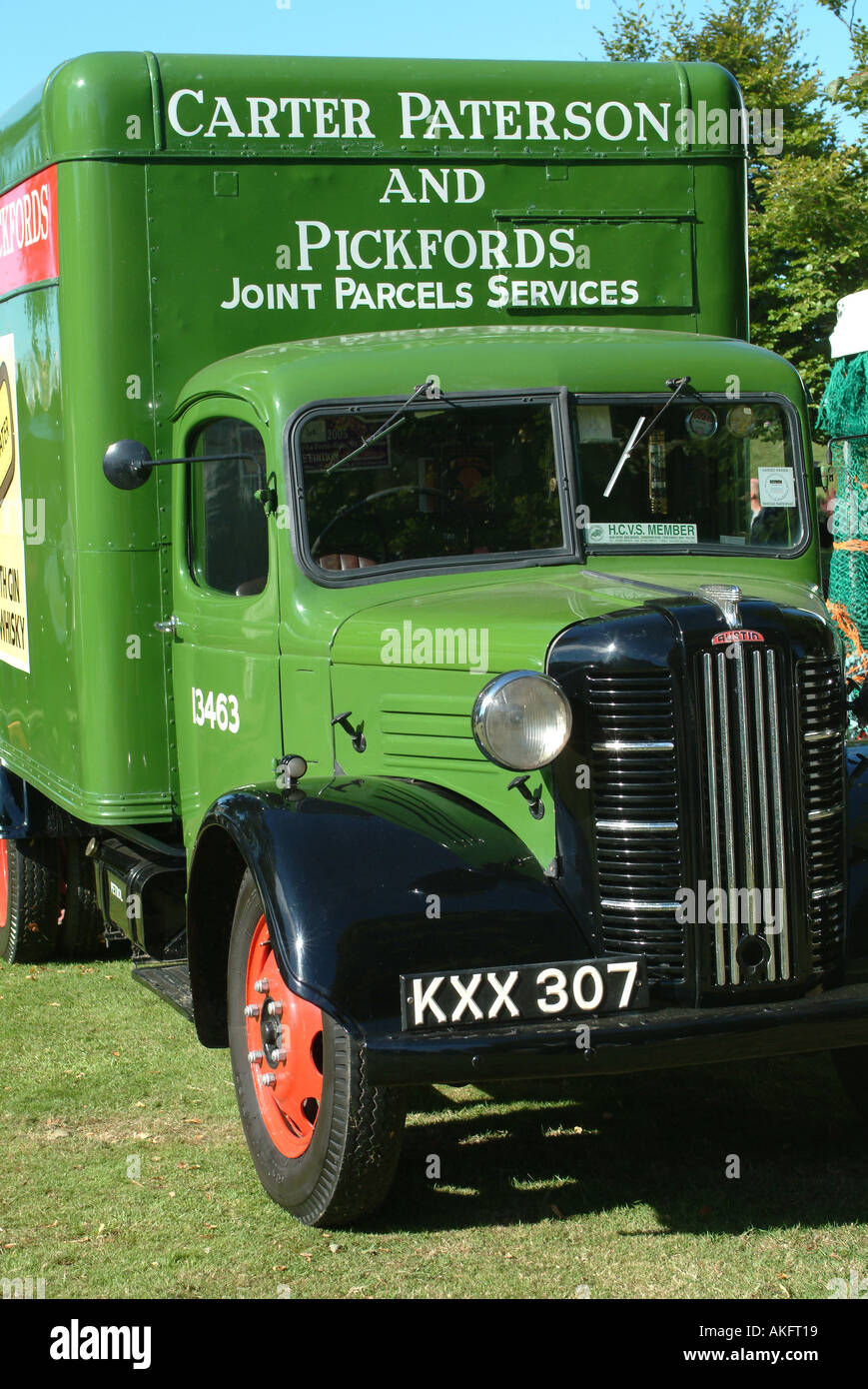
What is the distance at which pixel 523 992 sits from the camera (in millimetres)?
3682

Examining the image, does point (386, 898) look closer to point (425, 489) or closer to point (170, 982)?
point (425, 489)

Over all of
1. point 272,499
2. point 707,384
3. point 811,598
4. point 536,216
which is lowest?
point 811,598

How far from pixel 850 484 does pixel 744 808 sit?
705 centimetres

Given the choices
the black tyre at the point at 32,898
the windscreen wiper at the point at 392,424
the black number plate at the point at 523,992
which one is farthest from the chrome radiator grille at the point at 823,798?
the black tyre at the point at 32,898

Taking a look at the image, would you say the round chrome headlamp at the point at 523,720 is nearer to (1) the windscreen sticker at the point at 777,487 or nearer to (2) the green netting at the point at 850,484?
(1) the windscreen sticker at the point at 777,487

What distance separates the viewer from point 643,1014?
3756 millimetres

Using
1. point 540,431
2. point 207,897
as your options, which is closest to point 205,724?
point 207,897

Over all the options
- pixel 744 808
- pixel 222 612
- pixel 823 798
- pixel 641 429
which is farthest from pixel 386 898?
pixel 641 429

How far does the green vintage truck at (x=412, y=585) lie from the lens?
3.82 metres

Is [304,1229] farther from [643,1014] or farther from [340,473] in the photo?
[340,473]

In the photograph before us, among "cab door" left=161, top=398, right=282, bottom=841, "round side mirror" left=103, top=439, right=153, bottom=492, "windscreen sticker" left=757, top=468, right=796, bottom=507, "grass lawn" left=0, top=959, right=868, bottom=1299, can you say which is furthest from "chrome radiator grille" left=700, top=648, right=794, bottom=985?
"round side mirror" left=103, top=439, right=153, bottom=492

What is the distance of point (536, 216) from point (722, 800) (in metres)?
2.78

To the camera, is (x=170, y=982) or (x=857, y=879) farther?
(x=170, y=982)

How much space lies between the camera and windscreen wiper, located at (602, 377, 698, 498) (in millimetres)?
4781
